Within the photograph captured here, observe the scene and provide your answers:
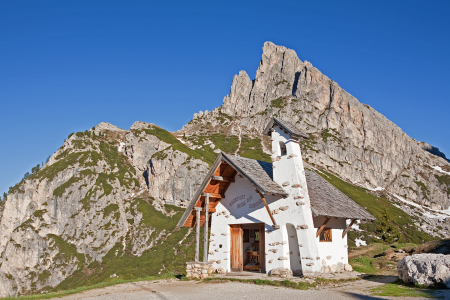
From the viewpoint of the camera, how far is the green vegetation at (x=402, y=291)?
32.3 feet

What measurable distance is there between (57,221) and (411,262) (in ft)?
344

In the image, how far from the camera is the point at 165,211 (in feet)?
335

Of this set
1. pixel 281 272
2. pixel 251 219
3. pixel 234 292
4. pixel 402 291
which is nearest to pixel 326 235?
pixel 281 272

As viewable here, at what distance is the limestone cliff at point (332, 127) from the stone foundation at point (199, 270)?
121 meters

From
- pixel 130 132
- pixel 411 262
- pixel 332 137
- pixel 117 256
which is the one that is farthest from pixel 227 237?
pixel 332 137

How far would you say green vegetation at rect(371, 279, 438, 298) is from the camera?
9.85 metres

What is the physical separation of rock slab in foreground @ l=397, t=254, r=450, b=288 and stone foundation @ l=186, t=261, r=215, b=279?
29.8 ft

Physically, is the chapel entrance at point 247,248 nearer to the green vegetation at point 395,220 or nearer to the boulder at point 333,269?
the boulder at point 333,269

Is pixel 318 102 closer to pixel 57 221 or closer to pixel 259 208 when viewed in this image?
pixel 57 221

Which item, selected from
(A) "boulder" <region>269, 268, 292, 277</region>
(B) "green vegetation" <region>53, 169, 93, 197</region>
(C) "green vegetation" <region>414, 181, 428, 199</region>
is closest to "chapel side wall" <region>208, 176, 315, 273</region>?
(A) "boulder" <region>269, 268, 292, 277</region>

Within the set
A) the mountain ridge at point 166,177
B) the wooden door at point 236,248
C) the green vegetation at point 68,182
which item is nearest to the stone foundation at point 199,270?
the wooden door at point 236,248

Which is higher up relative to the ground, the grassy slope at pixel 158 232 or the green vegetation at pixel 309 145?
the green vegetation at pixel 309 145

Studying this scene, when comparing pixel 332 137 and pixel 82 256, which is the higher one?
pixel 332 137

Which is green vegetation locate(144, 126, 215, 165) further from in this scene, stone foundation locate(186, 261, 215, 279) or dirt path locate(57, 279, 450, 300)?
dirt path locate(57, 279, 450, 300)
